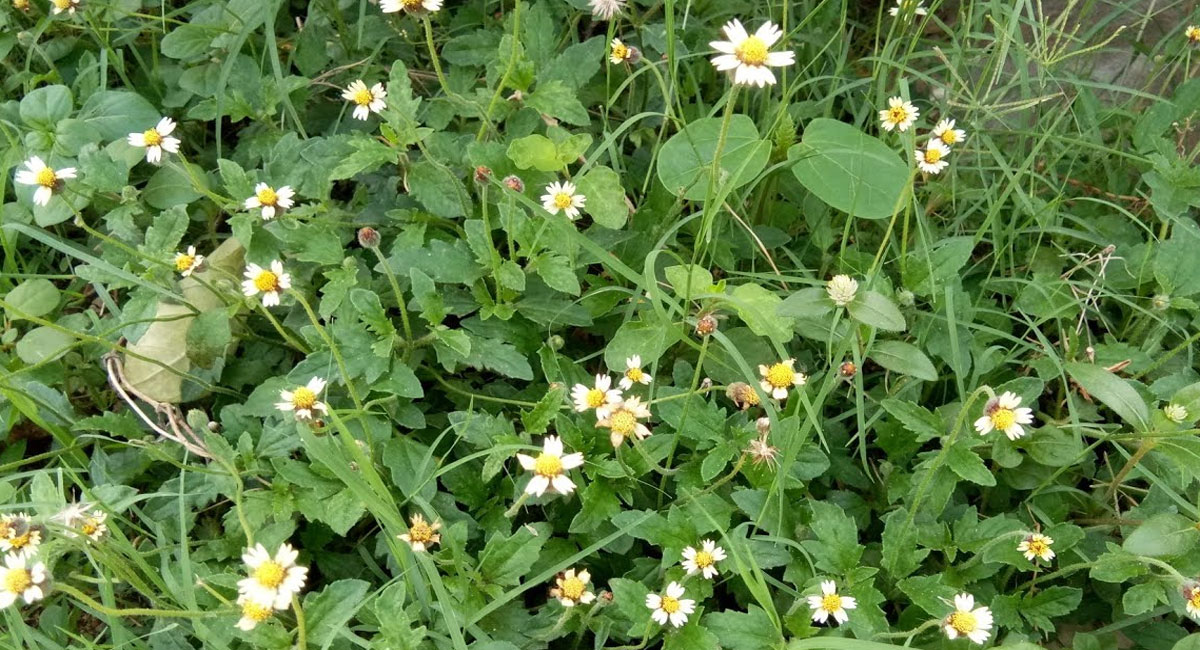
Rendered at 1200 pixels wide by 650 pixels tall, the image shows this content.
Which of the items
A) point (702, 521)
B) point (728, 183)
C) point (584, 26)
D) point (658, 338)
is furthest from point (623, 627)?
point (584, 26)

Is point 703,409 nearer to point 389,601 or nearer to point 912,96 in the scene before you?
point 389,601

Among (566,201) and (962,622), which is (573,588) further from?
(566,201)

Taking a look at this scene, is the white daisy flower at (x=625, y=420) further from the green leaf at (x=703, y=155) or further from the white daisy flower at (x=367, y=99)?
the white daisy flower at (x=367, y=99)

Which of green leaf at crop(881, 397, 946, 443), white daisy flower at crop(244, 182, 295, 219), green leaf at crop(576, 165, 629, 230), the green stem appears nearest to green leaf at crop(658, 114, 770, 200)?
green leaf at crop(576, 165, 629, 230)

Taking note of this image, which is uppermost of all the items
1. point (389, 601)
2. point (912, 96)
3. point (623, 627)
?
point (912, 96)

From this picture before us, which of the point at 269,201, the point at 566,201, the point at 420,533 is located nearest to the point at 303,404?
the point at 420,533

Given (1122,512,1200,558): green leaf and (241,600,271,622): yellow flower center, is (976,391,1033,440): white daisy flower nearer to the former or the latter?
(1122,512,1200,558): green leaf
